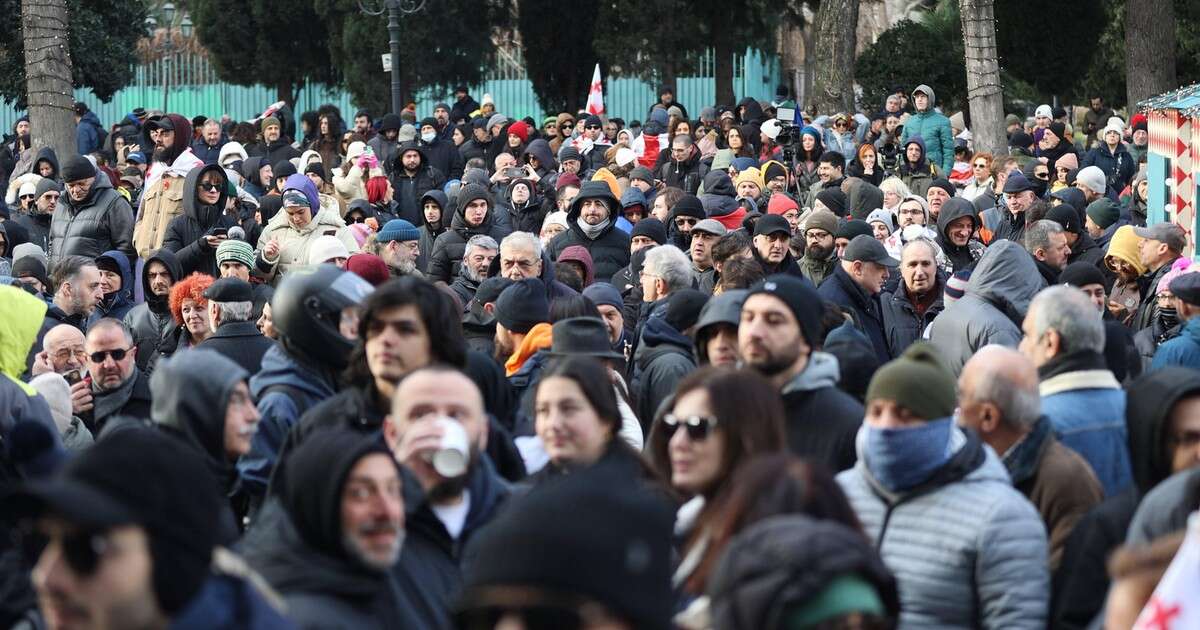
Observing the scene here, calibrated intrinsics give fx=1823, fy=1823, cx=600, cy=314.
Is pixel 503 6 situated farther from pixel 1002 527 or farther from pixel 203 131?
pixel 1002 527

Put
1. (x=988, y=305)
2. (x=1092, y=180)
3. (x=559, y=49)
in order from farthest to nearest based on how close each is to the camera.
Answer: (x=559, y=49) → (x=1092, y=180) → (x=988, y=305)

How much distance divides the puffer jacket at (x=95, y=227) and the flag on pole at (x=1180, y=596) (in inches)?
402

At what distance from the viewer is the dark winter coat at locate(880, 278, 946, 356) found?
9820 mm

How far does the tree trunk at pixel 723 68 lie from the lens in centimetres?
3477

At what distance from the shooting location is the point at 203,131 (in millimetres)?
21953

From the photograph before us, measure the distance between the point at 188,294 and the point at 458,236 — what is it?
3.87 metres

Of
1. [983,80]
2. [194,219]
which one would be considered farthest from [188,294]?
[983,80]

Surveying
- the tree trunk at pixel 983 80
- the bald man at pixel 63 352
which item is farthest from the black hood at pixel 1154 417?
the tree trunk at pixel 983 80

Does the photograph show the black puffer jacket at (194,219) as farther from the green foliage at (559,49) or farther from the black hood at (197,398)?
the green foliage at (559,49)

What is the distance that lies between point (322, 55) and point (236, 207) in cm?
2609

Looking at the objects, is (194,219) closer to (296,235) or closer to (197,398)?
(296,235)

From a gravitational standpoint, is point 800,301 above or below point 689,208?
below

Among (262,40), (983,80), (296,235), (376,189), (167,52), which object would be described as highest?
(167,52)

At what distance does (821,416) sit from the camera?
19.0 ft
